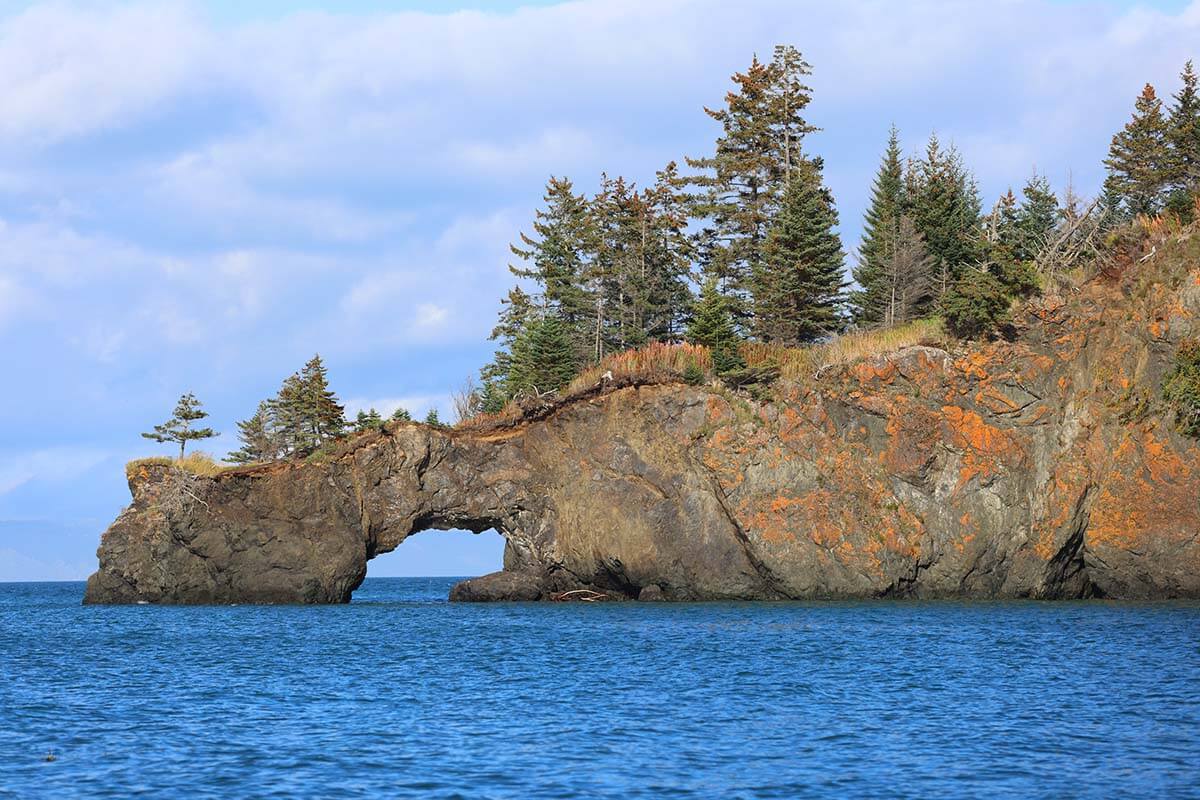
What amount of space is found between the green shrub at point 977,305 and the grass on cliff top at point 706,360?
1.00m

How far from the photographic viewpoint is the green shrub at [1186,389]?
43.0 m

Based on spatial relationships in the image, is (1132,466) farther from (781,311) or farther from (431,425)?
(431,425)

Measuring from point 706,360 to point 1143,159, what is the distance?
96.0 feet

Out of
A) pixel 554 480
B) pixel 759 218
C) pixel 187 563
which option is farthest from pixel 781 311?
pixel 187 563

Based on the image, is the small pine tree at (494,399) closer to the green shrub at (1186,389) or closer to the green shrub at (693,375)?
the green shrub at (693,375)

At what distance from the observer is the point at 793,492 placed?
49062 millimetres

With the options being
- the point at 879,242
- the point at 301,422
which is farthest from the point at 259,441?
the point at 879,242

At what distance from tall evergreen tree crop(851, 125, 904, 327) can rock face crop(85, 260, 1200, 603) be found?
807 inches

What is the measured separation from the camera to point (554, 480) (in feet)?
176

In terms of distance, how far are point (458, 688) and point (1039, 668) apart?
13.4 metres

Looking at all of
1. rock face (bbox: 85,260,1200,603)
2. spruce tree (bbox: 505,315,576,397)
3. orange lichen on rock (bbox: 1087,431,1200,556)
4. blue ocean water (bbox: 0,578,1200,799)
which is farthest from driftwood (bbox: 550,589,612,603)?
orange lichen on rock (bbox: 1087,431,1200,556)

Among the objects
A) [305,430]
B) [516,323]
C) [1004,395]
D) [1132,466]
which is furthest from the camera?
[516,323]

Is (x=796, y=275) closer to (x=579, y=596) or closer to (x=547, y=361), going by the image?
(x=547, y=361)

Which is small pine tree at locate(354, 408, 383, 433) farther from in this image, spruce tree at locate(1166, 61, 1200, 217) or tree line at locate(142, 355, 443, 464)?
spruce tree at locate(1166, 61, 1200, 217)
